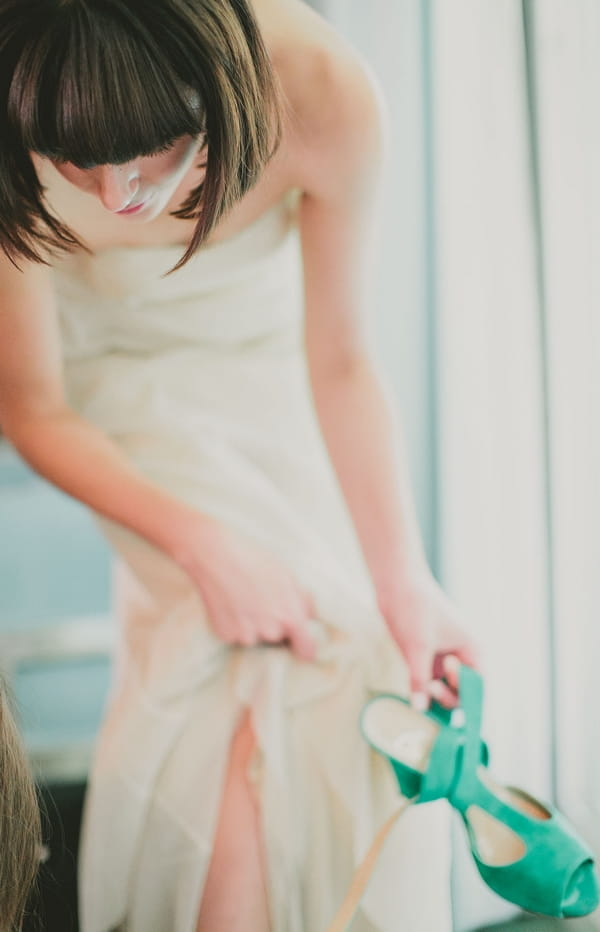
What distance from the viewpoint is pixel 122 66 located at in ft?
1.50

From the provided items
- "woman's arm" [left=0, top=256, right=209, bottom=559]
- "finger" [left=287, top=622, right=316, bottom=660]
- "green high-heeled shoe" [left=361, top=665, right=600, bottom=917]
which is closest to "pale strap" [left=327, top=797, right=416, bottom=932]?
"green high-heeled shoe" [left=361, top=665, right=600, bottom=917]

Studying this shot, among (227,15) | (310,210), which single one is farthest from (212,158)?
(310,210)

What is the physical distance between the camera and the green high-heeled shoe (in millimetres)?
609

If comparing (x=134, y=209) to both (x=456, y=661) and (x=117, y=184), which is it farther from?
(x=456, y=661)

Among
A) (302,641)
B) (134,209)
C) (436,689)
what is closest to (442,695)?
(436,689)

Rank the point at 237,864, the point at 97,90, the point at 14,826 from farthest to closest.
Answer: the point at 237,864
the point at 14,826
the point at 97,90

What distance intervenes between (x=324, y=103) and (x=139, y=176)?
0.18 m

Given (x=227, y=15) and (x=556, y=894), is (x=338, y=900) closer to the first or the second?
(x=556, y=894)

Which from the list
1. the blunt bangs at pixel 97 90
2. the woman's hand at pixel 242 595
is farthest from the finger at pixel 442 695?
the blunt bangs at pixel 97 90

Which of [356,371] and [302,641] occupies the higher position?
[356,371]

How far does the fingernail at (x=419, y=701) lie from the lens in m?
0.68

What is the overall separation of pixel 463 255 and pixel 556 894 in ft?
1.76

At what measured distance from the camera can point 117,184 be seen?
21.2 inches

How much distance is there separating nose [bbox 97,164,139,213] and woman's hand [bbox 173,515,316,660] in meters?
0.28
